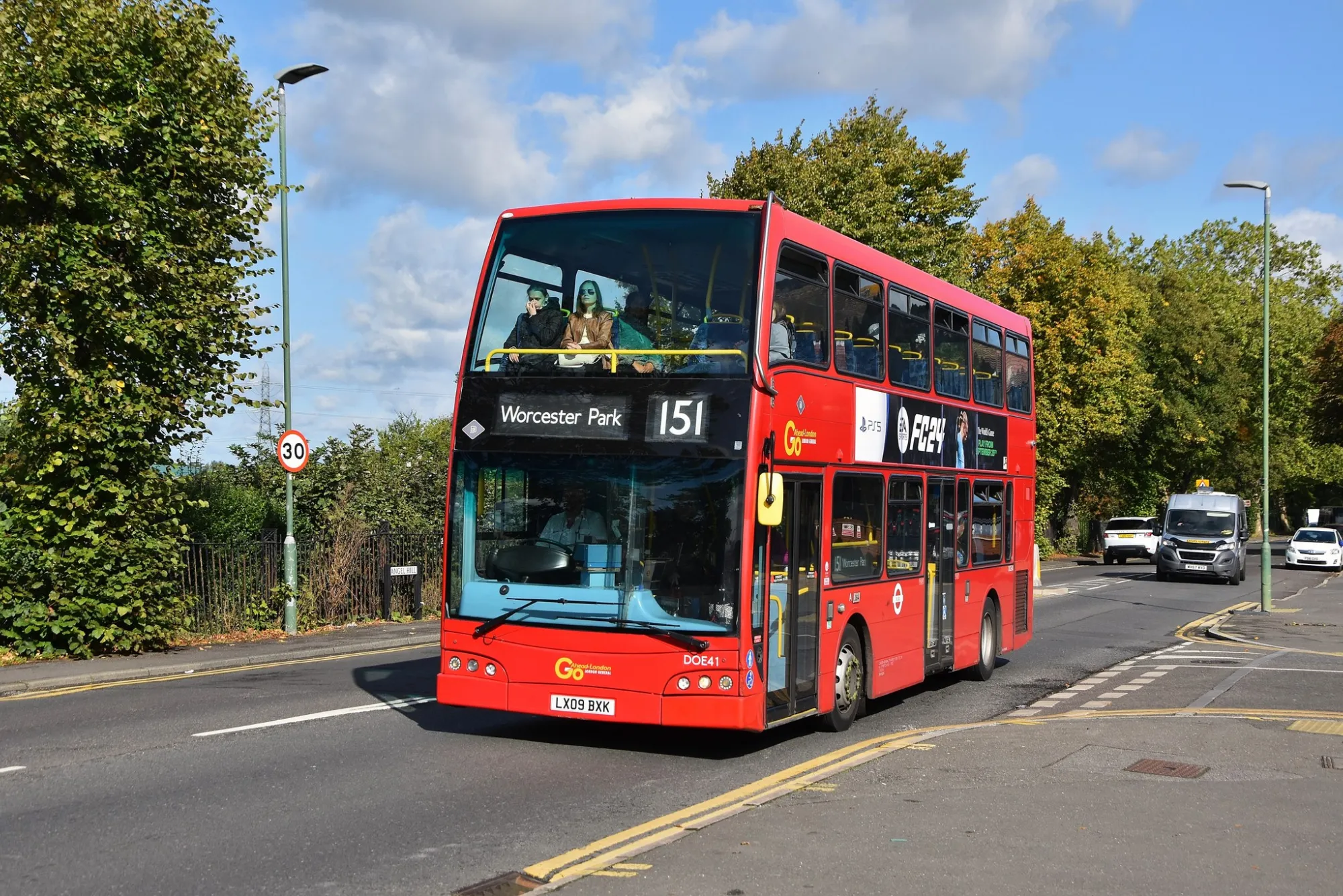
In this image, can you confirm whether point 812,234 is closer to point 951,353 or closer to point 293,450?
point 951,353

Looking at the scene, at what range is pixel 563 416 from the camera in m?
10.4

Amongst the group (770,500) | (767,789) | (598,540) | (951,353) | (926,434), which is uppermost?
(951,353)

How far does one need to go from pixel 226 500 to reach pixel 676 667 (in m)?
14.6

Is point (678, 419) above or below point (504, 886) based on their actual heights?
above

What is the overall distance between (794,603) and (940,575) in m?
4.21

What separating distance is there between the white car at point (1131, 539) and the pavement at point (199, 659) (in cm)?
3876

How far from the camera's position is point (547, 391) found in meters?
10.5

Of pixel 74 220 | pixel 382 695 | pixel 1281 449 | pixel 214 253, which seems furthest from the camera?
pixel 1281 449

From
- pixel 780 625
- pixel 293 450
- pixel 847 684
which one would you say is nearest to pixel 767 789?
pixel 780 625

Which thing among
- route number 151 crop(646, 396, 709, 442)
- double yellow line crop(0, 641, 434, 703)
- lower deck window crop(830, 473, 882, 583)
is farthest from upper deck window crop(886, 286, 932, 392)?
double yellow line crop(0, 641, 434, 703)

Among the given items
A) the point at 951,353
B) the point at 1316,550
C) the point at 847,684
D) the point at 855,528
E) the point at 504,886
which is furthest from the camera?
the point at 1316,550

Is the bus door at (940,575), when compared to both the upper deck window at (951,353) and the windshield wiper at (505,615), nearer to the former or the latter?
the upper deck window at (951,353)

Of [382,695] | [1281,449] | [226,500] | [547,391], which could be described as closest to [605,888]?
[547,391]

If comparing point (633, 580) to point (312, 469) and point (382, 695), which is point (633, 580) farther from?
point (312, 469)
